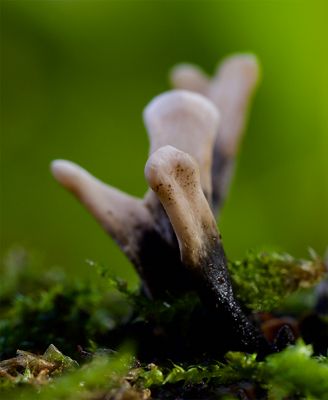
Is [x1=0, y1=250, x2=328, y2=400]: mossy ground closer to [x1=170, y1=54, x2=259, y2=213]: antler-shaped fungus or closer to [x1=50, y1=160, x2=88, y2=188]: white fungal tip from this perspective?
[x1=50, y1=160, x2=88, y2=188]: white fungal tip

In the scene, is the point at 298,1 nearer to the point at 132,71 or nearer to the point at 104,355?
the point at 132,71

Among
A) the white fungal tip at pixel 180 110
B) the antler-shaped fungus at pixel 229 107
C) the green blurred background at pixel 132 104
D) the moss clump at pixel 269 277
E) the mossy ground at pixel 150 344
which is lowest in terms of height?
the mossy ground at pixel 150 344

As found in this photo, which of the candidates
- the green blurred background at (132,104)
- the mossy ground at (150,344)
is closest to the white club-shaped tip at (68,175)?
the mossy ground at (150,344)

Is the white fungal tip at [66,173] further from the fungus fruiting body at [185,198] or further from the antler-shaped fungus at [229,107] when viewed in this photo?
the antler-shaped fungus at [229,107]

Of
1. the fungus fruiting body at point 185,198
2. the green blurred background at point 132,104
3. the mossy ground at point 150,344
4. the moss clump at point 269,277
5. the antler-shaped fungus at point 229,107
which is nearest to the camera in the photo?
the mossy ground at point 150,344

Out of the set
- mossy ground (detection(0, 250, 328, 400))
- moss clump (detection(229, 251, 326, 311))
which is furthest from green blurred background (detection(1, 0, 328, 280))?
moss clump (detection(229, 251, 326, 311))

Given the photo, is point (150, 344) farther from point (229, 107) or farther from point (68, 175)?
point (229, 107)
